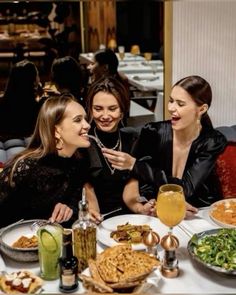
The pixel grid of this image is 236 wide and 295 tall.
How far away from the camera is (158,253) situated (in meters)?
1.54

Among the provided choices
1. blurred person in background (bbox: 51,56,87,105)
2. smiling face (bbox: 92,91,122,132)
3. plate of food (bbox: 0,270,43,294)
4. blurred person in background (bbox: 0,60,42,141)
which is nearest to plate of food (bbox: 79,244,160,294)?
plate of food (bbox: 0,270,43,294)

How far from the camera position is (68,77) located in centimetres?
309

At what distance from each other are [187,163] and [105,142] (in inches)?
15.6

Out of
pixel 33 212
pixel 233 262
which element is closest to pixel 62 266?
pixel 233 262

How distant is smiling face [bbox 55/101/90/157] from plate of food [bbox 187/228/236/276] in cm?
63

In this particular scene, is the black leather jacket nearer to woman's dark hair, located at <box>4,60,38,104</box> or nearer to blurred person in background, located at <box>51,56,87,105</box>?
blurred person in background, located at <box>51,56,87,105</box>

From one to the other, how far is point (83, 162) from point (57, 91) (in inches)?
42.0

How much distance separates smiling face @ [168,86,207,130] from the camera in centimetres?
217

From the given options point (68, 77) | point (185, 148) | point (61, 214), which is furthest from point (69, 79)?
point (61, 214)

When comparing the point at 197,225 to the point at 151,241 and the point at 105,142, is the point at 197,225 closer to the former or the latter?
the point at 151,241

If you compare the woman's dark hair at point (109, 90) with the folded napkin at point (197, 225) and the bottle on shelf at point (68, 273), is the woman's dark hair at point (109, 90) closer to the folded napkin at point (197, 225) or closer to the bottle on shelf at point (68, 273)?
the folded napkin at point (197, 225)

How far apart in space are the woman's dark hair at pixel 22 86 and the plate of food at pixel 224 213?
66.5 inches

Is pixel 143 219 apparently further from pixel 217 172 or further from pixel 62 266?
pixel 217 172

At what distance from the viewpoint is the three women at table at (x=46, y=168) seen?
73.8 inches
